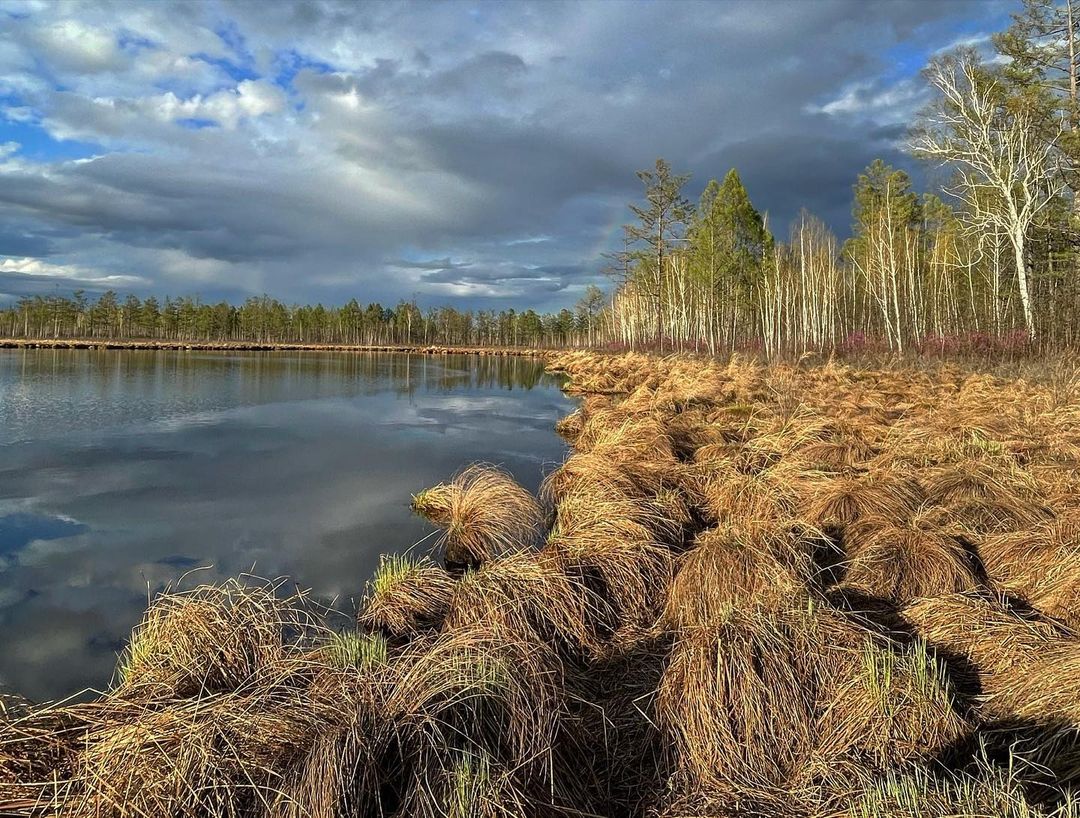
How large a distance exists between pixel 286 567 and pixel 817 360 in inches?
957

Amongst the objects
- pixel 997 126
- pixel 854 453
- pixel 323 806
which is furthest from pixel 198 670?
pixel 997 126

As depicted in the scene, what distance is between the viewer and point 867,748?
2.59 m

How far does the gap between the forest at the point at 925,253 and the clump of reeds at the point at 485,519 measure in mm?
17310

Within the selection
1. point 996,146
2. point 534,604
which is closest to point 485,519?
point 534,604

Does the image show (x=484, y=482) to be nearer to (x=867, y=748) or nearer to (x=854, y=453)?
(x=854, y=453)

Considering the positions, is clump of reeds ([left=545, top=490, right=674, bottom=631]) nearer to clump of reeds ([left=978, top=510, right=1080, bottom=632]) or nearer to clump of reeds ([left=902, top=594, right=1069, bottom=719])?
clump of reeds ([left=902, top=594, right=1069, bottom=719])

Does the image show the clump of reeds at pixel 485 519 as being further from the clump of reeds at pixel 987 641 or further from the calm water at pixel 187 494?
the clump of reeds at pixel 987 641

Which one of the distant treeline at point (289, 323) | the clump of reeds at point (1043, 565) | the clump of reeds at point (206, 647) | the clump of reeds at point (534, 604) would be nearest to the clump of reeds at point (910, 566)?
the clump of reeds at point (1043, 565)

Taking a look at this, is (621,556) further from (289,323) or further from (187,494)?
(289,323)

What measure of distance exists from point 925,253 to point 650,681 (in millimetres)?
39661

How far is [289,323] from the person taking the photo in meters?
107

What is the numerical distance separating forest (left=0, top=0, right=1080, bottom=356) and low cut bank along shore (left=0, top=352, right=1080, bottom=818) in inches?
655

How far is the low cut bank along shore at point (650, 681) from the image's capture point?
2.12 meters

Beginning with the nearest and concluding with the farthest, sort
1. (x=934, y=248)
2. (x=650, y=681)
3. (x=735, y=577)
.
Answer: (x=650, y=681)
(x=735, y=577)
(x=934, y=248)
